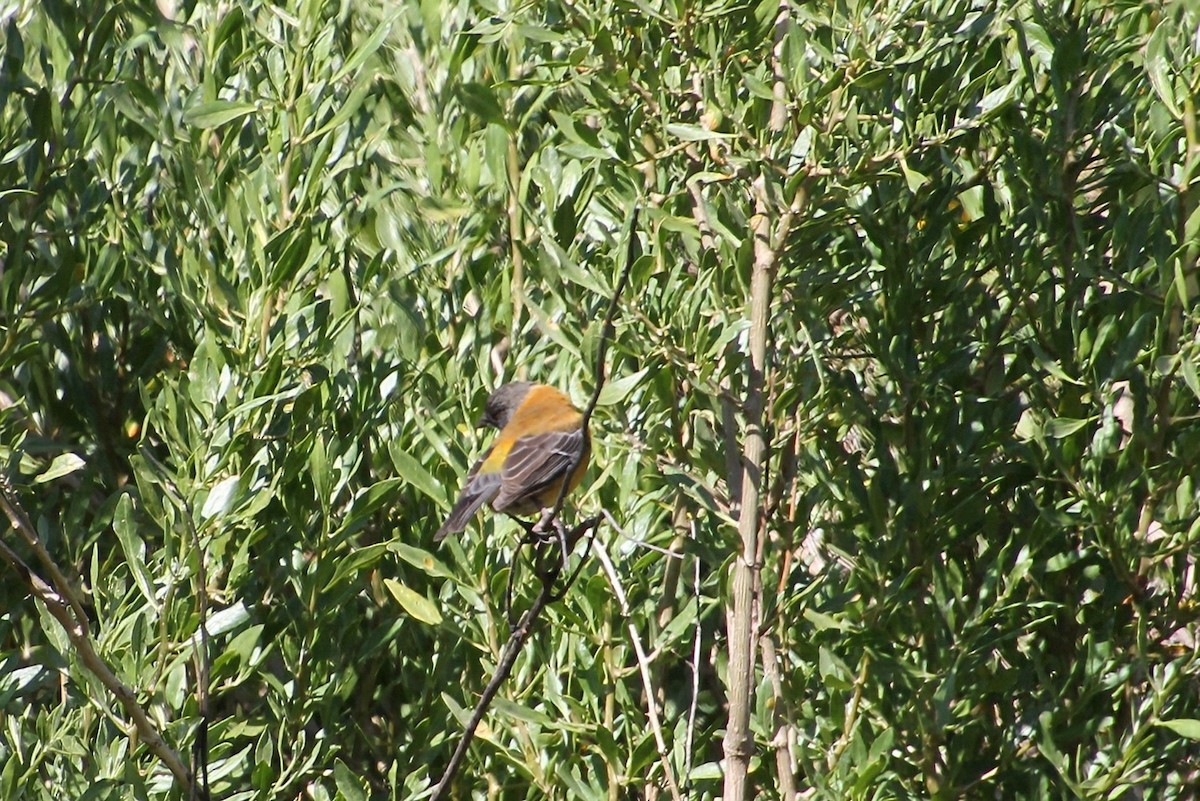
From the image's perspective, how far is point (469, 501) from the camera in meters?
3.18

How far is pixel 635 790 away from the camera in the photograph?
3314 millimetres

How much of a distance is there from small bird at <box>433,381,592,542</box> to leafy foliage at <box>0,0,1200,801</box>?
0.24ft

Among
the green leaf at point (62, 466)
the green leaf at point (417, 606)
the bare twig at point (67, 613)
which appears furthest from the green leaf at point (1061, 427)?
the green leaf at point (62, 466)

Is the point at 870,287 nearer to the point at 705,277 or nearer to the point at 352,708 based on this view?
the point at 705,277

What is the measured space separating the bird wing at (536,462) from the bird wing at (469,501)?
284mm

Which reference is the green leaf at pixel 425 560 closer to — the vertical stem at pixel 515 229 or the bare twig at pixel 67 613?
the vertical stem at pixel 515 229

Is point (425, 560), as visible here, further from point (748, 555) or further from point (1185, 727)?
point (1185, 727)

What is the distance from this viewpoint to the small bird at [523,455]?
320 centimetres

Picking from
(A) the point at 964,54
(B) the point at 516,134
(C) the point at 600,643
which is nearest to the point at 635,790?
(C) the point at 600,643

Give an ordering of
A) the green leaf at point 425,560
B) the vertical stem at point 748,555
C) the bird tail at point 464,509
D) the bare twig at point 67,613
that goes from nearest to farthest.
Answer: the bare twig at point 67,613 → the vertical stem at point 748,555 → the green leaf at point 425,560 → the bird tail at point 464,509

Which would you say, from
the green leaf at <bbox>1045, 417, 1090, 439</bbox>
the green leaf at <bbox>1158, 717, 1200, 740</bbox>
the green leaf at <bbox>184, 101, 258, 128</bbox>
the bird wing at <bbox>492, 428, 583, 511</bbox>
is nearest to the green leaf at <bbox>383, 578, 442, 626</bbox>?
the bird wing at <bbox>492, 428, 583, 511</bbox>

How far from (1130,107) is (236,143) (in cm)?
214

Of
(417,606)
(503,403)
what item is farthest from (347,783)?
(503,403)

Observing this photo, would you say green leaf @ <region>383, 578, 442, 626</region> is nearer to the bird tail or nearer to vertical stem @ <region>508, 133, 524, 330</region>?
the bird tail
